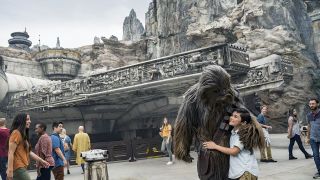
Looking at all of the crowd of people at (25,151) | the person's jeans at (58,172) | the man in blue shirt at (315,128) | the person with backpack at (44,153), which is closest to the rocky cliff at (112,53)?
the crowd of people at (25,151)

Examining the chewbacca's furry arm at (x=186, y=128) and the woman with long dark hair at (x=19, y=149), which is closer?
the chewbacca's furry arm at (x=186, y=128)

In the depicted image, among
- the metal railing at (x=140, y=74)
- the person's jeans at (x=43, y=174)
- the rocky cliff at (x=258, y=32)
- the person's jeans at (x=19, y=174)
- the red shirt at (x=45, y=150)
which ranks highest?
the rocky cliff at (x=258, y=32)

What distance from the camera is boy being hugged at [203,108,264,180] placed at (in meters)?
2.78

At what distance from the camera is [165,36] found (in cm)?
3922

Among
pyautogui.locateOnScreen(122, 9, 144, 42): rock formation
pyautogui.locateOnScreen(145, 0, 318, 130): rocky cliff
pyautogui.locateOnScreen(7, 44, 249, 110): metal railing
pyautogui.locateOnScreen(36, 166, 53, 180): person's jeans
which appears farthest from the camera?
pyautogui.locateOnScreen(122, 9, 144, 42): rock formation

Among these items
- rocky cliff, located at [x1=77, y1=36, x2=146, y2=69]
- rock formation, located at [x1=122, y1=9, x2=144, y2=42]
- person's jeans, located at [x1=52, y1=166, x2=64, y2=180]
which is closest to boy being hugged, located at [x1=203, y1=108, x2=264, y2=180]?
person's jeans, located at [x1=52, y1=166, x2=64, y2=180]

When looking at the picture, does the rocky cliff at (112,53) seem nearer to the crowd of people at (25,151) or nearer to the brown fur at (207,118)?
the crowd of people at (25,151)

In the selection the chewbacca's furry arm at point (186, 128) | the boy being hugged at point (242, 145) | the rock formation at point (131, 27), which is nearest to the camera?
the boy being hugged at point (242, 145)

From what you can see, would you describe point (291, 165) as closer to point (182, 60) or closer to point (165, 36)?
point (182, 60)

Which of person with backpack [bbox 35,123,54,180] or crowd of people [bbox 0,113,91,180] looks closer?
crowd of people [bbox 0,113,91,180]

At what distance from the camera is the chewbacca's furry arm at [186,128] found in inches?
123

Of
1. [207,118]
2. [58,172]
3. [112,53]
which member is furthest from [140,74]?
[112,53]

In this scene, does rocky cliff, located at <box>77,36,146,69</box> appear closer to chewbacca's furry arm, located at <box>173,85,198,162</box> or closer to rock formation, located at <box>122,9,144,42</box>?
rock formation, located at <box>122,9,144,42</box>

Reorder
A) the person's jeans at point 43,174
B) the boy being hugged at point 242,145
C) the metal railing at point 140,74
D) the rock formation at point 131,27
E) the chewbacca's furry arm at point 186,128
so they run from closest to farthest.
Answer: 1. the boy being hugged at point 242,145
2. the chewbacca's furry arm at point 186,128
3. the person's jeans at point 43,174
4. the metal railing at point 140,74
5. the rock formation at point 131,27
